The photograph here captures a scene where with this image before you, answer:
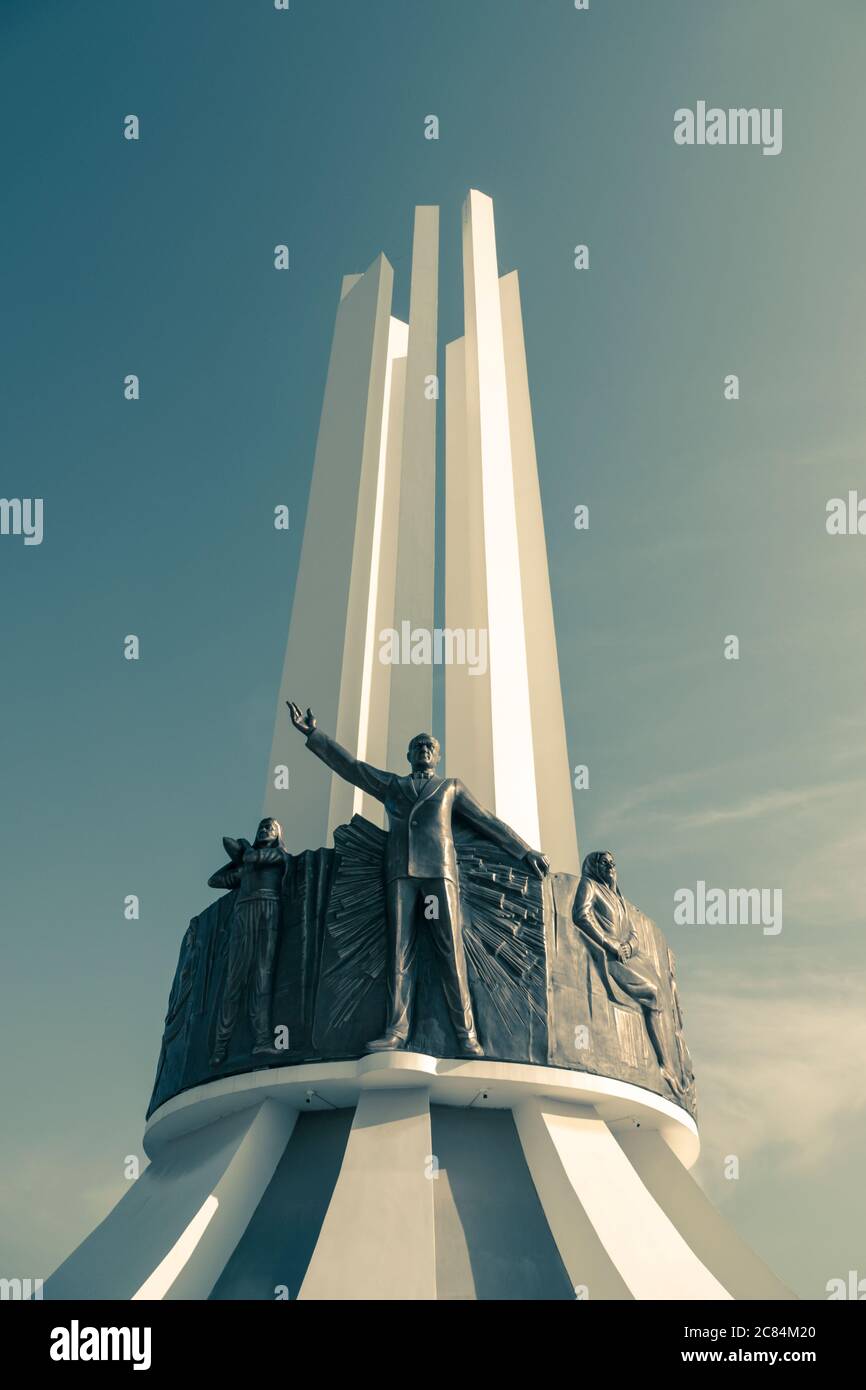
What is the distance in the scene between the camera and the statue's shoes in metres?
9.56

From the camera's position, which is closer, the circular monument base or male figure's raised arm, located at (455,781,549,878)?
the circular monument base

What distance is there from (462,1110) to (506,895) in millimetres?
1750

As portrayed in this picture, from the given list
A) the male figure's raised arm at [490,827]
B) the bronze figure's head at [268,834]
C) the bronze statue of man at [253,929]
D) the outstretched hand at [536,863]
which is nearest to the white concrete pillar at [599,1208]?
the outstretched hand at [536,863]

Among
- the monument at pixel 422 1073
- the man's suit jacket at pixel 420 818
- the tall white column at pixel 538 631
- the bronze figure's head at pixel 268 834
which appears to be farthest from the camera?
the tall white column at pixel 538 631

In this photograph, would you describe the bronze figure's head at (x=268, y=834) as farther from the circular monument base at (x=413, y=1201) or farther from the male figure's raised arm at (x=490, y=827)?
the circular monument base at (x=413, y=1201)

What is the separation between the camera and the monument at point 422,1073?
361 inches

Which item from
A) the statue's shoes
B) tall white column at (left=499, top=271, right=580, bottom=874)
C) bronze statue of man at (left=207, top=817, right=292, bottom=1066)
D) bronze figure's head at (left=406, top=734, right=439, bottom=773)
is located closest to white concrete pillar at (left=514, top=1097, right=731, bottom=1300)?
the statue's shoes

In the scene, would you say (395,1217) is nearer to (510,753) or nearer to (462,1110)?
(462,1110)

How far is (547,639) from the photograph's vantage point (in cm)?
1465

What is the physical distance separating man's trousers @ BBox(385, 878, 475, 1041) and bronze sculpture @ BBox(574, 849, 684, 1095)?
129cm

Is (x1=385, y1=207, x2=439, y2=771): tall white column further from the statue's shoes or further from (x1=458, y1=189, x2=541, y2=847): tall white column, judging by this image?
the statue's shoes

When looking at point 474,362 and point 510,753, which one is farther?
point 474,362
